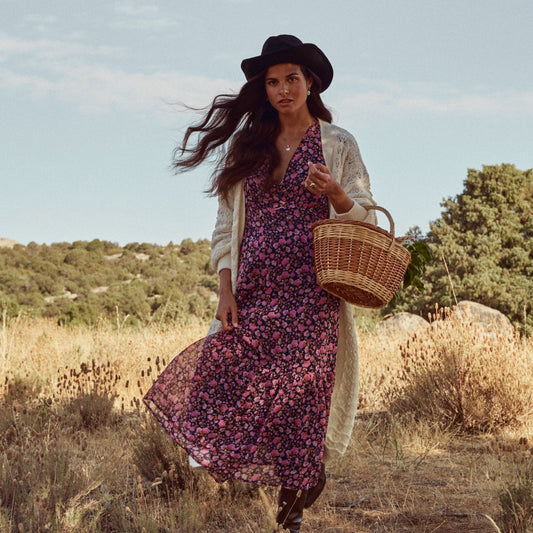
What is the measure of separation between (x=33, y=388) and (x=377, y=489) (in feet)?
12.0

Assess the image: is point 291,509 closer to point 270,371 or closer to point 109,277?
point 270,371

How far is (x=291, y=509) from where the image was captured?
2.91 m

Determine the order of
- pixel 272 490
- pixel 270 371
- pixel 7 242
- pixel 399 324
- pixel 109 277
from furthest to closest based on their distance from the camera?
pixel 7 242 < pixel 109 277 < pixel 399 324 < pixel 272 490 < pixel 270 371

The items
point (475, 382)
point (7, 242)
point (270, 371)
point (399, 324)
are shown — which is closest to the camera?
point (270, 371)

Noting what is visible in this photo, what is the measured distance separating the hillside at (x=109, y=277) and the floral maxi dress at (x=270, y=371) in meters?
15.7

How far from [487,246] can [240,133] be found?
11217mm

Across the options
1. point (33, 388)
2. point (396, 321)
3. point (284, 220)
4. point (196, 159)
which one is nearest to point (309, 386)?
point (284, 220)

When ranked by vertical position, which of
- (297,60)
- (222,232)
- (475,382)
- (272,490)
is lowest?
(272,490)

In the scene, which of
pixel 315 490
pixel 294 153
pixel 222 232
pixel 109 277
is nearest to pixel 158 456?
pixel 315 490

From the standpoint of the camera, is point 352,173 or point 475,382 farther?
point 475,382

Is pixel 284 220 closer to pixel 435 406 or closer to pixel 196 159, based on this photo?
pixel 196 159

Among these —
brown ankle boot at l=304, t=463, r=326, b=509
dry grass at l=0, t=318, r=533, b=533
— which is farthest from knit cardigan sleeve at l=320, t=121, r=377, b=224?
dry grass at l=0, t=318, r=533, b=533

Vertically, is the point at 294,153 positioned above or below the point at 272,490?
above

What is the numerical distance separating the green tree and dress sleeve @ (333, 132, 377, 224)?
9.80 m
